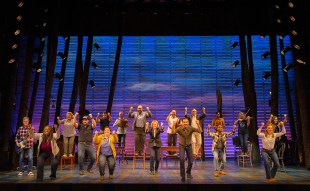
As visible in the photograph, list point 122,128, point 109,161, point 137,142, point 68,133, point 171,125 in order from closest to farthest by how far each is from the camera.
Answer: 1. point 109,161
2. point 68,133
3. point 137,142
4. point 171,125
5. point 122,128

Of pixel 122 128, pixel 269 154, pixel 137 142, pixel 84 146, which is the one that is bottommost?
pixel 269 154

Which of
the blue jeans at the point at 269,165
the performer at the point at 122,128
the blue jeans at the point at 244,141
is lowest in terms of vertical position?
the blue jeans at the point at 269,165

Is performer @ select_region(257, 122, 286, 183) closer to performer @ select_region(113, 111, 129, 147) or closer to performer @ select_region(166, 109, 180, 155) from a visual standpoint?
performer @ select_region(166, 109, 180, 155)

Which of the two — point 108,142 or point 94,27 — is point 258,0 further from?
point 108,142

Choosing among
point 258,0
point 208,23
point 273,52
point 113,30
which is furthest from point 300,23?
point 113,30

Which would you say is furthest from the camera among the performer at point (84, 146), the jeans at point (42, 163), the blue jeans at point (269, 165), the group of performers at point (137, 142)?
the performer at point (84, 146)

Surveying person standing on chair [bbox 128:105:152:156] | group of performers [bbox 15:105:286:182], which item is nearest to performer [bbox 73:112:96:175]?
group of performers [bbox 15:105:286:182]

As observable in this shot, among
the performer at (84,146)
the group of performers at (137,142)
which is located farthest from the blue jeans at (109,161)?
the performer at (84,146)

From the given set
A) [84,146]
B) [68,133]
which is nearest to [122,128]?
[68,133]

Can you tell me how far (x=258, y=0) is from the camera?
13.9 metres

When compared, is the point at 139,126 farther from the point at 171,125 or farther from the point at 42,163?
the point at 42,163

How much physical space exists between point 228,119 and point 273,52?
4.34 m

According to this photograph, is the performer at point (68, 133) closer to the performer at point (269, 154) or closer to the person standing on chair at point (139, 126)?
the person standing on chair at point (139, 126)

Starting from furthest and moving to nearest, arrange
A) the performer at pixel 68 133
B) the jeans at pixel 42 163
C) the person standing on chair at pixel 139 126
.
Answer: the person standing on chair at pixel 139 126, the performer at pixel 68 133, the jeans at pixel 42 163
